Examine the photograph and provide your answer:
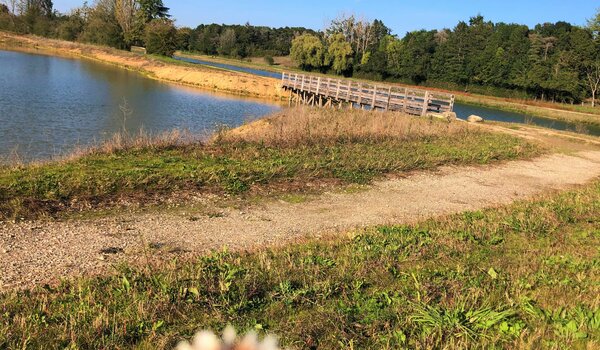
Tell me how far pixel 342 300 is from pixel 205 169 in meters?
6.08

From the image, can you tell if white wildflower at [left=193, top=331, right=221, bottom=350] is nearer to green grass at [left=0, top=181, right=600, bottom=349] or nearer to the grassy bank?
green grass at [left=0, top=181, right=600, bottom=349]

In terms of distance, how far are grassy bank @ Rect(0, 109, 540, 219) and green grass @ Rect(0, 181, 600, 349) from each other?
335 cm

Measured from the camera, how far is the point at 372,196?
9.65m

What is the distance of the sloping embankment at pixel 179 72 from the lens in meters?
50.8

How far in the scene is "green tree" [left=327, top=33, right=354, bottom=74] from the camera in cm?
8225

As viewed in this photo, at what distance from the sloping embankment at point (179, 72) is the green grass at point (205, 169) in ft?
119

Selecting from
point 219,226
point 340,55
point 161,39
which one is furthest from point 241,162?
point 340,55

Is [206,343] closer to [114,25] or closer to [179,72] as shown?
[179,72]

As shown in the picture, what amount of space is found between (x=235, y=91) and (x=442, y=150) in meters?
37.6

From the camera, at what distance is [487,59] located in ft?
247

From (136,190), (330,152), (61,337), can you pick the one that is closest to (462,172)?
(330,152)

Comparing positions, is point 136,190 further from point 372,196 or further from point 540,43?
point 540,43

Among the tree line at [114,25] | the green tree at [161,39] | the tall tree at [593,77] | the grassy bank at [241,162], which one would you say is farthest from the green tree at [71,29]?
the tall tree at [593,77]

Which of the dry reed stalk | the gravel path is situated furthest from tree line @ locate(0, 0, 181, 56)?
the gravel path
